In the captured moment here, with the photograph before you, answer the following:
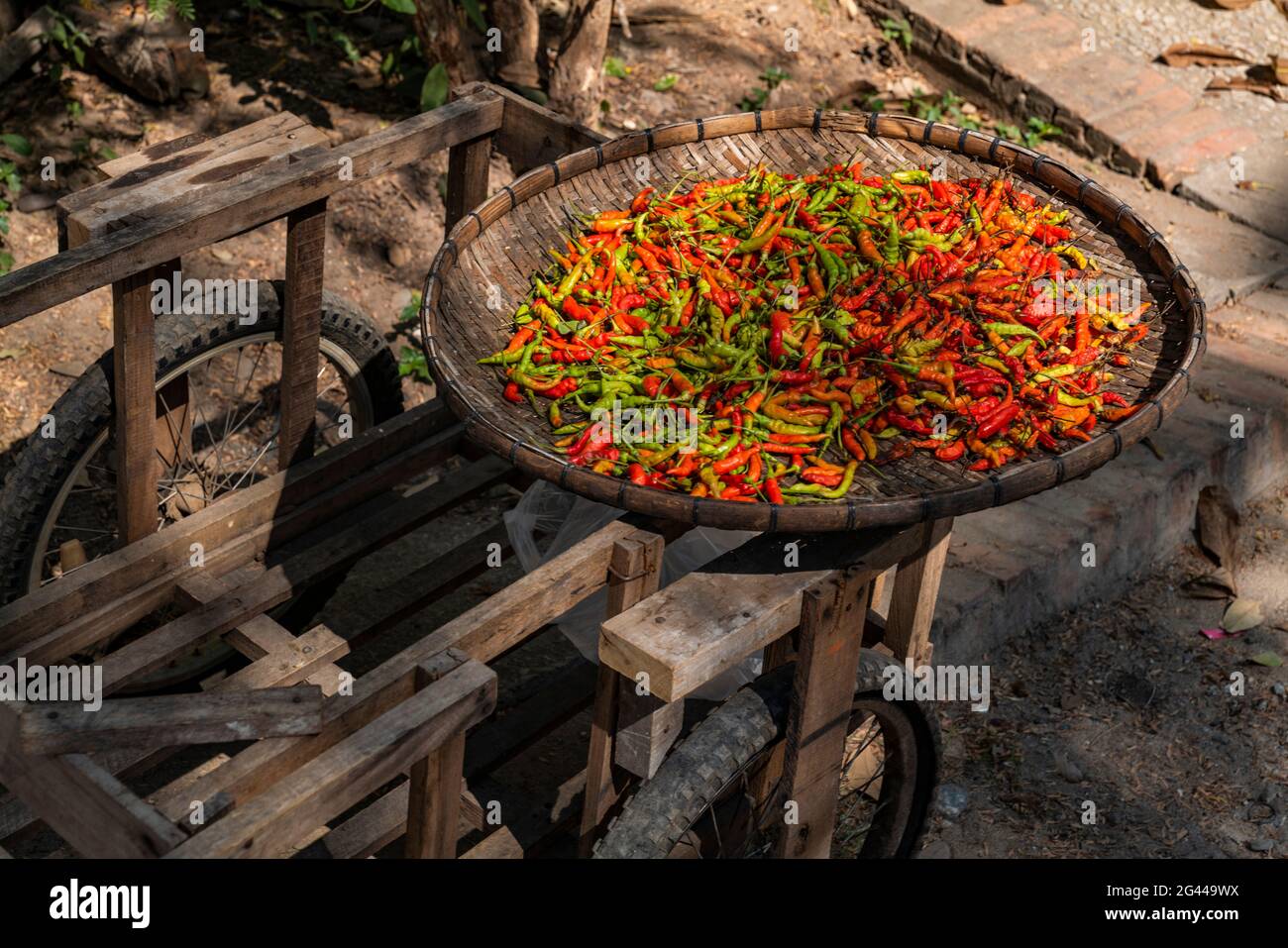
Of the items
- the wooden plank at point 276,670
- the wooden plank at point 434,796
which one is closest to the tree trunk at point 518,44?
the wooden plank at point 276,670

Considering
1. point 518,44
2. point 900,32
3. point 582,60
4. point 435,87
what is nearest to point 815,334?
point 582,60

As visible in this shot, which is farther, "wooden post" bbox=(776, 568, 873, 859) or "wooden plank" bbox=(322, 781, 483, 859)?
"wooden plank" bbox=(322, 781, 483, 859)

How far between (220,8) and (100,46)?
76 centimetres

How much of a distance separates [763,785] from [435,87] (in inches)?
150

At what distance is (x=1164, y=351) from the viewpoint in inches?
157

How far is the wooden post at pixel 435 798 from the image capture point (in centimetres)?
310

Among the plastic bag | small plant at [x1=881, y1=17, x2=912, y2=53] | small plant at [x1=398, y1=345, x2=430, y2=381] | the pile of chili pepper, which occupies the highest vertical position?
the pile of chili pepper

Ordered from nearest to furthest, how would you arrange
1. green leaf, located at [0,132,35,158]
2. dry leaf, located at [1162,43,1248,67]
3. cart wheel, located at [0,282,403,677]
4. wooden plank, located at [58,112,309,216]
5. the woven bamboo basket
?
1. the woven bamboo basket
2. wooden plank, located at [58,112,309,216]
3. cart wheel, located at [0,282,403,677]
4. green leaf, located at [0,132,35,158]
5. dry leaf, located at [1162,43,1248,67]

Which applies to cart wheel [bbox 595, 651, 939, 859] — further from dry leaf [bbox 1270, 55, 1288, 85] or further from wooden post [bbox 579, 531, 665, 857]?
dry leaf [bbox 1270, 55, 1288, 85]

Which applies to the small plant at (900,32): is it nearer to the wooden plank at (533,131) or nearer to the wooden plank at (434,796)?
the wooden plank at (533,131)

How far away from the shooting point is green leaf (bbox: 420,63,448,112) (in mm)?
6516

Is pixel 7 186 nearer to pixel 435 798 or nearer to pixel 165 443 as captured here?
pixel 165 443

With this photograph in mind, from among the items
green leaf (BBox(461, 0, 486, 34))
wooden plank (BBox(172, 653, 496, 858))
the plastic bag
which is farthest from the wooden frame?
green leaf (BBox(461, 0, 486, 34))
